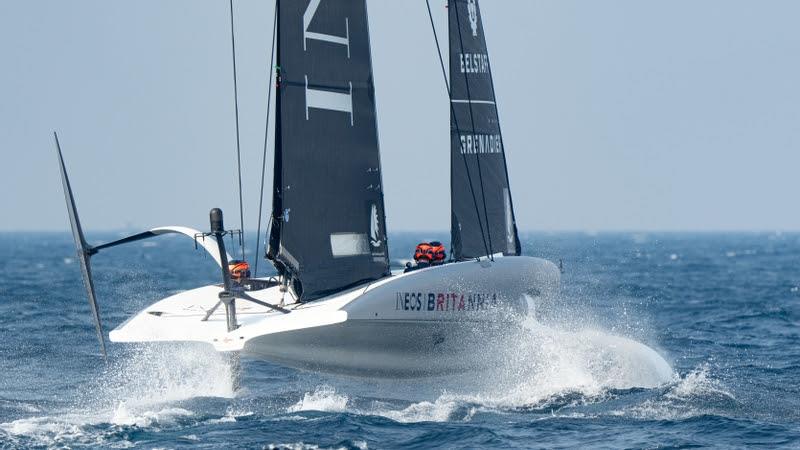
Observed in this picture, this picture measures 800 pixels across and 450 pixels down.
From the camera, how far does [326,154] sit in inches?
561

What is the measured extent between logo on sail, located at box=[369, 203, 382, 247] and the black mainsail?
220cm

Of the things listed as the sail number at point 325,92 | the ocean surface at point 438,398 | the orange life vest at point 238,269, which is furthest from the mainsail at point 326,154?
the ocean surface at point 438,398

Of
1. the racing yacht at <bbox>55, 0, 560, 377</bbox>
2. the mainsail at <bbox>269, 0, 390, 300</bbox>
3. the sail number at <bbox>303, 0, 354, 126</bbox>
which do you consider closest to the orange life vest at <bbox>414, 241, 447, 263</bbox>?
the racing yacht at <bbox>55, 0, 560, 377</bbox>

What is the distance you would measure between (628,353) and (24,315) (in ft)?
45.8

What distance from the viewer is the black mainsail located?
17.0m

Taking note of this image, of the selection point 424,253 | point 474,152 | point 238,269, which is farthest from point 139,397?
point 474,152

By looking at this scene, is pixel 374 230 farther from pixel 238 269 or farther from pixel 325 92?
pixel 238 269

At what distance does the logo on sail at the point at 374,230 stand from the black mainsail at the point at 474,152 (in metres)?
2.20

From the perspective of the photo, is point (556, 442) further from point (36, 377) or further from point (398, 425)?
point (36, 377)

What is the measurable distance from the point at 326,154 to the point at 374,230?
45.2 inches

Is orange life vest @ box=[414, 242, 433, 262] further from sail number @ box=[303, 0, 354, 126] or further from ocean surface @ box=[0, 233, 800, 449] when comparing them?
sail number @ box=[303, 0, 354, 126]

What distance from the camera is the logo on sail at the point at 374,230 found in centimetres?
1473

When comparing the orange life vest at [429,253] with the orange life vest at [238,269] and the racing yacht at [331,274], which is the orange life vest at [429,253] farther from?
the orange life vest at [238,269]

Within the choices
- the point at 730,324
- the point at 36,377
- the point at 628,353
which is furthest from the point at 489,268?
the point at 730,324
